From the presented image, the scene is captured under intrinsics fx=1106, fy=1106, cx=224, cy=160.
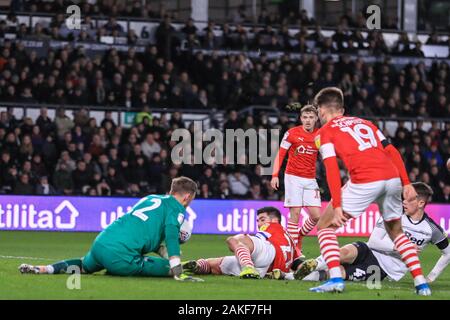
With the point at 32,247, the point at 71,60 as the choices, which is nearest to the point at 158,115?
the point at 71,60

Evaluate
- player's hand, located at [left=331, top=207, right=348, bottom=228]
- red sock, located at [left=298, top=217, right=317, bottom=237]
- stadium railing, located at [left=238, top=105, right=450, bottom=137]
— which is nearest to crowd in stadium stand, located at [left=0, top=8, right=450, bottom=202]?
stadium railing, located at [left=238, top=105, right=450, bottom=137]

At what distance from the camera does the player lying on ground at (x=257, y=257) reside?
39.0 feet

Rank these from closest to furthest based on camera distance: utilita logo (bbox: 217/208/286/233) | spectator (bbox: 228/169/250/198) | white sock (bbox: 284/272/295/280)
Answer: white sock (bbox: 284/272/295/280)
utilita logo (bbox: 217/208/286/233)
spectator (bbox: 228/169/250/198)

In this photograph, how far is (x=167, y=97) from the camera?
2630cm

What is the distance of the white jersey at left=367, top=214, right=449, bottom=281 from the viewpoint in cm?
1179

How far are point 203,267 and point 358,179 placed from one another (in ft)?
9.15

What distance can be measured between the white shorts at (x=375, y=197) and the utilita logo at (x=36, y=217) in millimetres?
12659

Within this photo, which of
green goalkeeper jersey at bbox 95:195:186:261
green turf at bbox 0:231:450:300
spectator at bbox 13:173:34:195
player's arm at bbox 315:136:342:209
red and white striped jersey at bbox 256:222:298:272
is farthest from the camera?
spectator at bbox 13:173:34:195

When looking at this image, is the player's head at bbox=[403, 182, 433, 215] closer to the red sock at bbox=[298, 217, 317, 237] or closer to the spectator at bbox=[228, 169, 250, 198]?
the red sock at bbox=[298, 217, 317, 237]

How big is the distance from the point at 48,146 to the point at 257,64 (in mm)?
6742

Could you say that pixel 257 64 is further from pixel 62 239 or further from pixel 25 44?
pixel 62 239

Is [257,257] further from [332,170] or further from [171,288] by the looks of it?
[332,170]

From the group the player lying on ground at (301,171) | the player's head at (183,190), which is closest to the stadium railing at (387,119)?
the player lying on ground at (301,171)

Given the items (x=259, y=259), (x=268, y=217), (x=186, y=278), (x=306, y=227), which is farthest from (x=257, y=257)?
(x=306, y=227)
